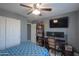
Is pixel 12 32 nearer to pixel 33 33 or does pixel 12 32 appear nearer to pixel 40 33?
pixel 33 33

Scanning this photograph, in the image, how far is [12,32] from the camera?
1.59 m

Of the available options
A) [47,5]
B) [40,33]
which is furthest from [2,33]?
[47,5]

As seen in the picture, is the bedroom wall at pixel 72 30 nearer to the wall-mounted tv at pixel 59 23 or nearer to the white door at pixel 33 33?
the wall-mounted tv at pixel 59 23

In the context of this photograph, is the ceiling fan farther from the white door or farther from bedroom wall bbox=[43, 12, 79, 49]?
bedroom wall bbox=[43, 12, 79, 49]

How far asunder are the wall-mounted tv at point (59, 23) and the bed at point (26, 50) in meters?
0.38

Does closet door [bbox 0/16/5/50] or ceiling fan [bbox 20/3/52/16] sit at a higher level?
ceiling fan [bbox 20/3/52/16]

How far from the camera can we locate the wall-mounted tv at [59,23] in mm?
1486

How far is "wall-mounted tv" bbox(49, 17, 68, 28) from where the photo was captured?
149 centimetres

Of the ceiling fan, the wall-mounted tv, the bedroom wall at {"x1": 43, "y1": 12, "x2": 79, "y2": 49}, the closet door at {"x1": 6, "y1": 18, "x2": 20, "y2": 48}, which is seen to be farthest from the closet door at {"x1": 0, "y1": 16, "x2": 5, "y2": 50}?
the bedroom wall at {"x1": 43, "y1": 12, "x2": 79, "y2": 49}

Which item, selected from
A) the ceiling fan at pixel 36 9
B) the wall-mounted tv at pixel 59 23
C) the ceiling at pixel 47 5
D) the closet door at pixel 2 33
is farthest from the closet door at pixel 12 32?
the wall-mounted tv at pixel 59 23

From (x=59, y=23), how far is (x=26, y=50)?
625mm

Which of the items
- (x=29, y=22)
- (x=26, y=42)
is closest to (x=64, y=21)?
(x=29, y=22)

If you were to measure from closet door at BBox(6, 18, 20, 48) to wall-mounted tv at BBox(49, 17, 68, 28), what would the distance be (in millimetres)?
508

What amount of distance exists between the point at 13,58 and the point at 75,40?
907 mm
